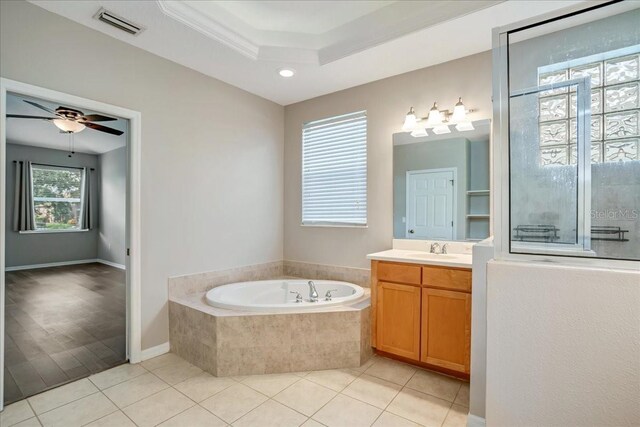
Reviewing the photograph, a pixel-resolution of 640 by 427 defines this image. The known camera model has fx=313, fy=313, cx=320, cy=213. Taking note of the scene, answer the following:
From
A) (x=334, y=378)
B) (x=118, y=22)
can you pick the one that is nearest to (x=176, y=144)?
(x=118, y=22)

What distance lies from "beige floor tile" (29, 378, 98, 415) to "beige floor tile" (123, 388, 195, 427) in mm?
448

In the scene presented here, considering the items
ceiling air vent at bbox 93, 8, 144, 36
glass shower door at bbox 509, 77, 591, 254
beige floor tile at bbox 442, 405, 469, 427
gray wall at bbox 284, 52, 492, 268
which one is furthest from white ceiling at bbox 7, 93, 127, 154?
beige floor tile at bbox 442, 405, 469, 427

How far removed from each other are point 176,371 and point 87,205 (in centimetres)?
630

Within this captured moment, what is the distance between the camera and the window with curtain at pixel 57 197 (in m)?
6.47

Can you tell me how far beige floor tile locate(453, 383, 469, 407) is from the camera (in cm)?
211

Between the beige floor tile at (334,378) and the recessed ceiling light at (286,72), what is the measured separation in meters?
2.75

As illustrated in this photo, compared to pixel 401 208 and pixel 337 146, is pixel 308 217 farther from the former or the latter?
pixel 401 208

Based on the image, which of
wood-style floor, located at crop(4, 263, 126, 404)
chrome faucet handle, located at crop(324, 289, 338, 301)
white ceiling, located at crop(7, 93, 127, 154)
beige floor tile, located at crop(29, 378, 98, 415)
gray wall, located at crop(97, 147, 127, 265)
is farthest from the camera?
gray wall, located at crop(97, 147, 127, 265)

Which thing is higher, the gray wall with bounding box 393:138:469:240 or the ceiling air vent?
the ceiling air vent

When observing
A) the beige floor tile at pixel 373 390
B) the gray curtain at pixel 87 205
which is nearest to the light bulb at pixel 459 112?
the beige floor tile at pixel 373 390

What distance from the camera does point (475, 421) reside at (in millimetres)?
1848

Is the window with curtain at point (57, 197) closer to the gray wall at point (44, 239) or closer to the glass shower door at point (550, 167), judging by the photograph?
the gray wall at point (44, 239)

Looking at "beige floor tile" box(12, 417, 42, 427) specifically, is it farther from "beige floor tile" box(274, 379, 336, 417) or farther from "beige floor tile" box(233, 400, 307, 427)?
"beige floor tile" box(274, 379, 336, 417)

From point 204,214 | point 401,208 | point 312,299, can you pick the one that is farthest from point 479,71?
point 204,214
